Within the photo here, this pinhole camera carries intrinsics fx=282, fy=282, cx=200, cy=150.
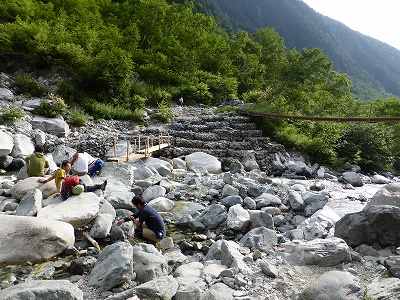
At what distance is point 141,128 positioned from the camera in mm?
15867

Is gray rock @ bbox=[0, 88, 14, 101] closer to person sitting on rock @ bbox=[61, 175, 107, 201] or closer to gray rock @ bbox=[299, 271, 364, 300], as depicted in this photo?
person sitting on rock @ bbox=[61, 175, 107, 201]

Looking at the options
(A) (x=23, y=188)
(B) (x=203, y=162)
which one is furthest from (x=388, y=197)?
(A) (x=23, y=188)

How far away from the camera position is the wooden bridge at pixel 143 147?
1115cm

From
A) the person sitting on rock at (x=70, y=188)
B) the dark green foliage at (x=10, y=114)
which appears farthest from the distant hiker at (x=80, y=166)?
the dark green foliage at (x=10, y=114)

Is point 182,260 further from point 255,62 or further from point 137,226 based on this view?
point 255,62

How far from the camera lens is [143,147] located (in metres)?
13.7

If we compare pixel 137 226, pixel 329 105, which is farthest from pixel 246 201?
pixel 329 105

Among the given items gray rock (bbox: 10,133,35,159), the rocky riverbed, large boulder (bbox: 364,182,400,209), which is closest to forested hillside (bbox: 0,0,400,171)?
gray rock (bbox: 10,133,35,159)

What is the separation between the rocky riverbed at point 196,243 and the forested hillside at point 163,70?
7.24m

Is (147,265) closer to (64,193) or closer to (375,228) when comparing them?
(64,193)

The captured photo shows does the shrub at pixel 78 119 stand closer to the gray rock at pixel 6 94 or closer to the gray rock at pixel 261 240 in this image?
the gray rock at pixel 6 94

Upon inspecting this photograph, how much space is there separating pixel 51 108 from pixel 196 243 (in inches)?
444

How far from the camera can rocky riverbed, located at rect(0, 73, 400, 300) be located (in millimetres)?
3676

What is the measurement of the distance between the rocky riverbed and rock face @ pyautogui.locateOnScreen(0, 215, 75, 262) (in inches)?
0.6
